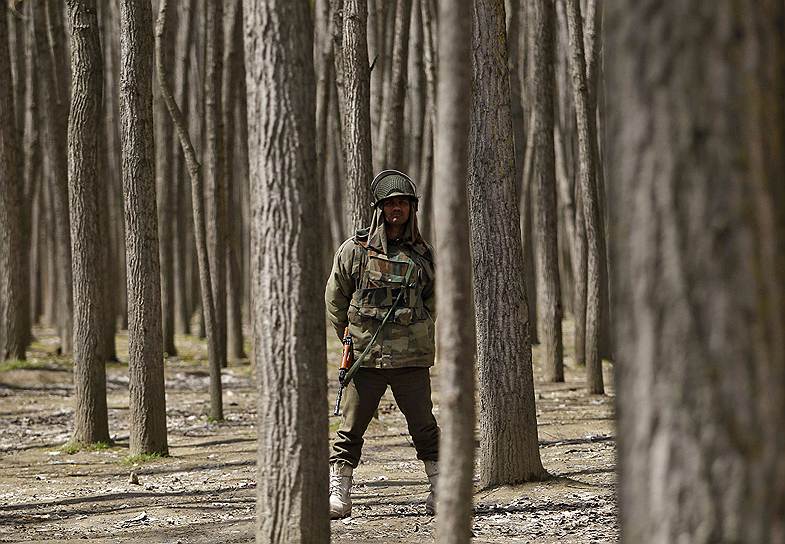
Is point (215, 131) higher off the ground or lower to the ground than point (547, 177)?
higher

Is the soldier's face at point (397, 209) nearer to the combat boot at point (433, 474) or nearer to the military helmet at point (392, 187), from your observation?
the military helmet at point (392, 187)

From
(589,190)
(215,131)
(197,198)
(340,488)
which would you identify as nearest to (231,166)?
(215,131)

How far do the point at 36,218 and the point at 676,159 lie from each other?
24.2 metres

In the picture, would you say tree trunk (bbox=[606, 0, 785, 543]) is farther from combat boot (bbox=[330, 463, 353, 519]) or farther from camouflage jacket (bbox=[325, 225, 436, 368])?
combat boot (bbox=[330, 463, 353, 519])

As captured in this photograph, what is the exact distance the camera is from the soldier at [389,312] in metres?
6.30

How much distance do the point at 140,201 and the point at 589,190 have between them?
522cm

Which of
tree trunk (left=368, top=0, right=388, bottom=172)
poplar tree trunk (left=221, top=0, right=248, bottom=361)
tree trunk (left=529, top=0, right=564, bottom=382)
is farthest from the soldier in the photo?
poplar tree trunk (left=221, top=0, right=248, bottom=361)

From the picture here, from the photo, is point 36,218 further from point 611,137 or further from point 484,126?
point 611,137

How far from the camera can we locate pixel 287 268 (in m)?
4.47

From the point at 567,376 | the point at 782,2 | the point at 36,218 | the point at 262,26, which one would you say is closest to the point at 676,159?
the point at 782,2

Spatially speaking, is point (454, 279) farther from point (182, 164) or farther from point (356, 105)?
point (182, 164)

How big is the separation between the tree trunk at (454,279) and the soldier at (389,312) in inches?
85.6

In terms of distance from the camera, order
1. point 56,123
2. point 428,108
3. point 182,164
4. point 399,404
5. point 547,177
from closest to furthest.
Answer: point 399,404, point 547,177, point 56,123, point 428,108, point 182,164

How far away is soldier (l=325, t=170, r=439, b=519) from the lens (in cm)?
630
